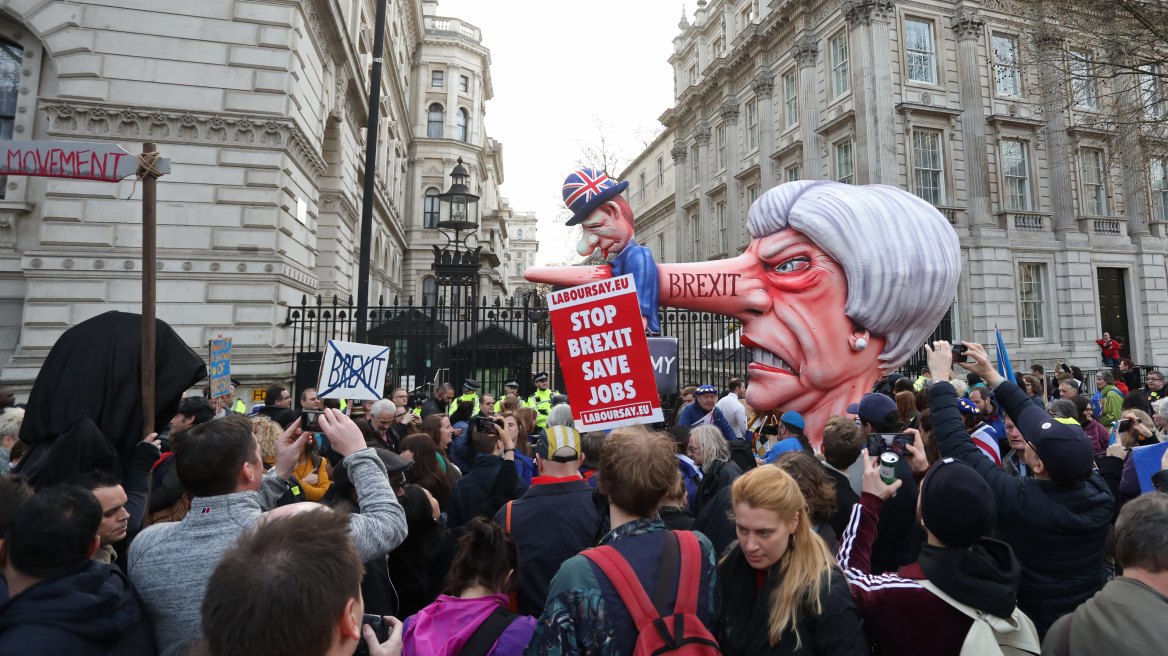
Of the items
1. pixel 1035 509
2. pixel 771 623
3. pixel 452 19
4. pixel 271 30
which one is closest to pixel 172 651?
pixel 771 623

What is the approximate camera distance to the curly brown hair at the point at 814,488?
2760mm

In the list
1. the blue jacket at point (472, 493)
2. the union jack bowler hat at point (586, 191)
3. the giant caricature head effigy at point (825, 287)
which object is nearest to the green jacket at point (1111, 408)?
the giant caricature head effigy at point (825, 287)

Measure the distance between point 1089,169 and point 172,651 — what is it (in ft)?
97.5

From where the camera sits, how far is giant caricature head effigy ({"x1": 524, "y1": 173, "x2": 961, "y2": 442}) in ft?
24.6

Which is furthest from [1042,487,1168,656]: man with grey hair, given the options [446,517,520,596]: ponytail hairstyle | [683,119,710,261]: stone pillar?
[683,119,710,261]: stone pillar

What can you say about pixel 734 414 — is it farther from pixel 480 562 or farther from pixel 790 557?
pixel 480 562

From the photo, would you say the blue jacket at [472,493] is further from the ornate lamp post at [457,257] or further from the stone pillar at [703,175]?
the stone pillar at [703,175]

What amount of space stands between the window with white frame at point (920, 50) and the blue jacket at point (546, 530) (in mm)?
23111

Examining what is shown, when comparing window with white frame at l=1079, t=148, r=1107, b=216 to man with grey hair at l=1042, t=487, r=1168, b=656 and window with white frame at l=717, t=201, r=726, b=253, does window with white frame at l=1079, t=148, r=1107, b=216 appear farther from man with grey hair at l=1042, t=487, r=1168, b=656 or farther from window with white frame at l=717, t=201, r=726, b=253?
man with grey hair at l=1042, t=487, r=1168, b=656

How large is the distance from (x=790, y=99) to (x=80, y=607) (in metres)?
27.5

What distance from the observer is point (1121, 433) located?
16.7ft

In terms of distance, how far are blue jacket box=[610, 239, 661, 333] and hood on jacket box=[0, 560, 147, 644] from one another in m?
5.81

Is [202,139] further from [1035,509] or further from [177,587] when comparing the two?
[1035,509]

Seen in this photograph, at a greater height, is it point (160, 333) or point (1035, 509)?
point (160, 333)
